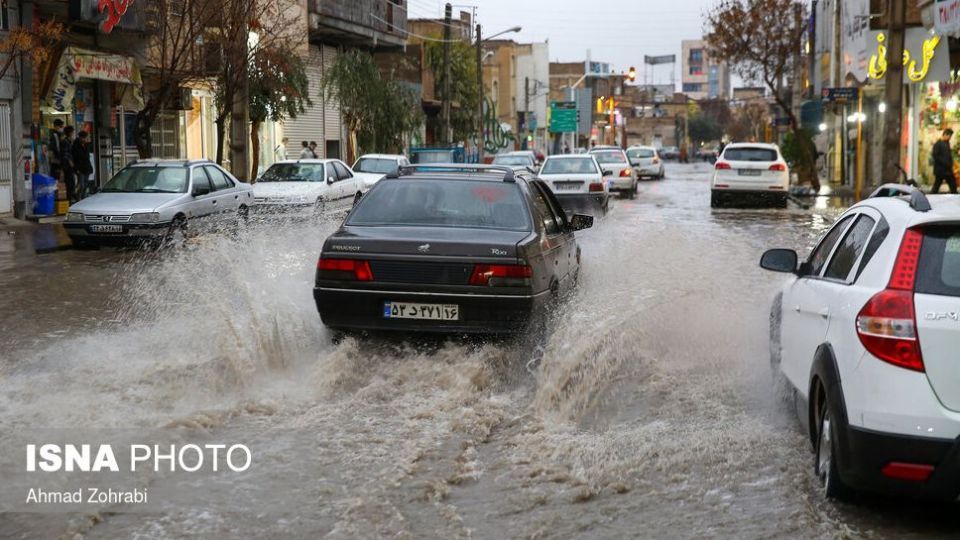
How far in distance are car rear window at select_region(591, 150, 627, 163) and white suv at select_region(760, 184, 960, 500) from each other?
1291 inches

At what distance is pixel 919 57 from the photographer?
28719mm

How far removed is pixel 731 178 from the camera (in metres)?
30.9

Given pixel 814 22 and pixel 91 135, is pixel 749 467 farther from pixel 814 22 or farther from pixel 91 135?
pixel 814 22

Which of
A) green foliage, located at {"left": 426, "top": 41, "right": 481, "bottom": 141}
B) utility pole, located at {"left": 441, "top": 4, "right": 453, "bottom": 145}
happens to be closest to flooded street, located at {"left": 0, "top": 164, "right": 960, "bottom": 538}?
utility pole, located at {"left": 441, "top": 4, "right": 453, "bottom": 145}

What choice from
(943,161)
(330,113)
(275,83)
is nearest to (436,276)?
(943,161)

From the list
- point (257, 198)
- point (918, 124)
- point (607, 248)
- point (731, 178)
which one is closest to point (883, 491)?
point (607, 248)

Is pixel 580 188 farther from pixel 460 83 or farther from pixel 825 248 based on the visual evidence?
pixel 460 83

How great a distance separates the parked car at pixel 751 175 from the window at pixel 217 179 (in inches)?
551

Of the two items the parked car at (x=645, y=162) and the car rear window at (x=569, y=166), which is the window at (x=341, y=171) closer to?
the car rear window at (x=569, y=166)

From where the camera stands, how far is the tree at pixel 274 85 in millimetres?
29922

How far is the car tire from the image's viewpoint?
515cm

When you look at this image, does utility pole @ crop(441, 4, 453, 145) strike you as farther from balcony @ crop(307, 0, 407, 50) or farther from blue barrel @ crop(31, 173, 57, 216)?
blue barrel @ crop(31, 173, 57, 216)

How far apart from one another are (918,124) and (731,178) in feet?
20.0

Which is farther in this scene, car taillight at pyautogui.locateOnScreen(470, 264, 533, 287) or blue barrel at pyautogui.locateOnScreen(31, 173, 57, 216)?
blue barrel at pyautogui.locateOnScreen(31, 173, 57, 216)
